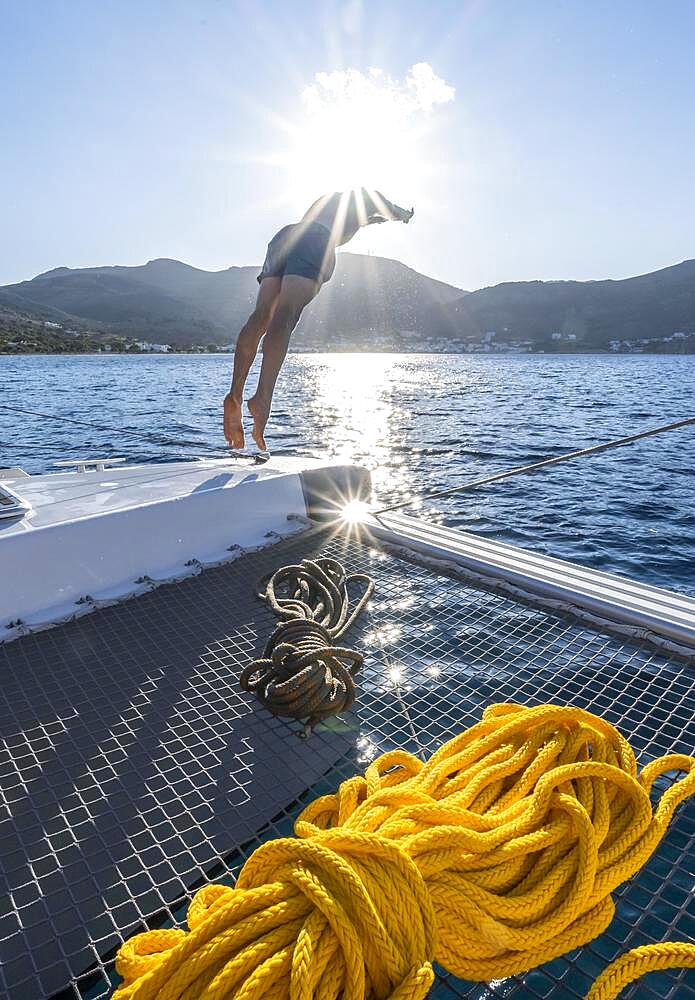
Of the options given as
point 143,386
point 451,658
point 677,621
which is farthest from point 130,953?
point 143,386

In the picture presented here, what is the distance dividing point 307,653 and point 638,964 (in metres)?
1.52

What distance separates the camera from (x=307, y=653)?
2588 millimetres

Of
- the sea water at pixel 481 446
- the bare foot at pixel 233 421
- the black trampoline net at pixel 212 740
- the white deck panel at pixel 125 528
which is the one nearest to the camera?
the black trampoline net at pixel 212 740

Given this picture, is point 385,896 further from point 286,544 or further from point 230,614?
point 286,544

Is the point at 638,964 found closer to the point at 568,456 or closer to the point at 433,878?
the point at 433,878

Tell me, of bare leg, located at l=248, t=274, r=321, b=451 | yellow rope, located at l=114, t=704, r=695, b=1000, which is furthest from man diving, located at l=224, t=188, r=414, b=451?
yellow rope, located at l=114, t=704, r=695, b=1000

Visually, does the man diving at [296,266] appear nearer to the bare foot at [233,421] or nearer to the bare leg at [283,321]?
the bare leg at [283,321]

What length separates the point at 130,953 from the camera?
130cm

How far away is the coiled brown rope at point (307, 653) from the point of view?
2.46 m

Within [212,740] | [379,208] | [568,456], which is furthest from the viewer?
[379,208]

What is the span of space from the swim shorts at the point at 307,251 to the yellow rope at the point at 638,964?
371 centimetres

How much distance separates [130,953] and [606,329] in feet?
457

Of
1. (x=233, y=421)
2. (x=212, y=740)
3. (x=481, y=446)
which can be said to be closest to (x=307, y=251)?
(x=233, y=421)

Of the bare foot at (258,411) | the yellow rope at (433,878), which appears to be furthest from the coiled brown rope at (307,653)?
the bare foot at (258,411)
